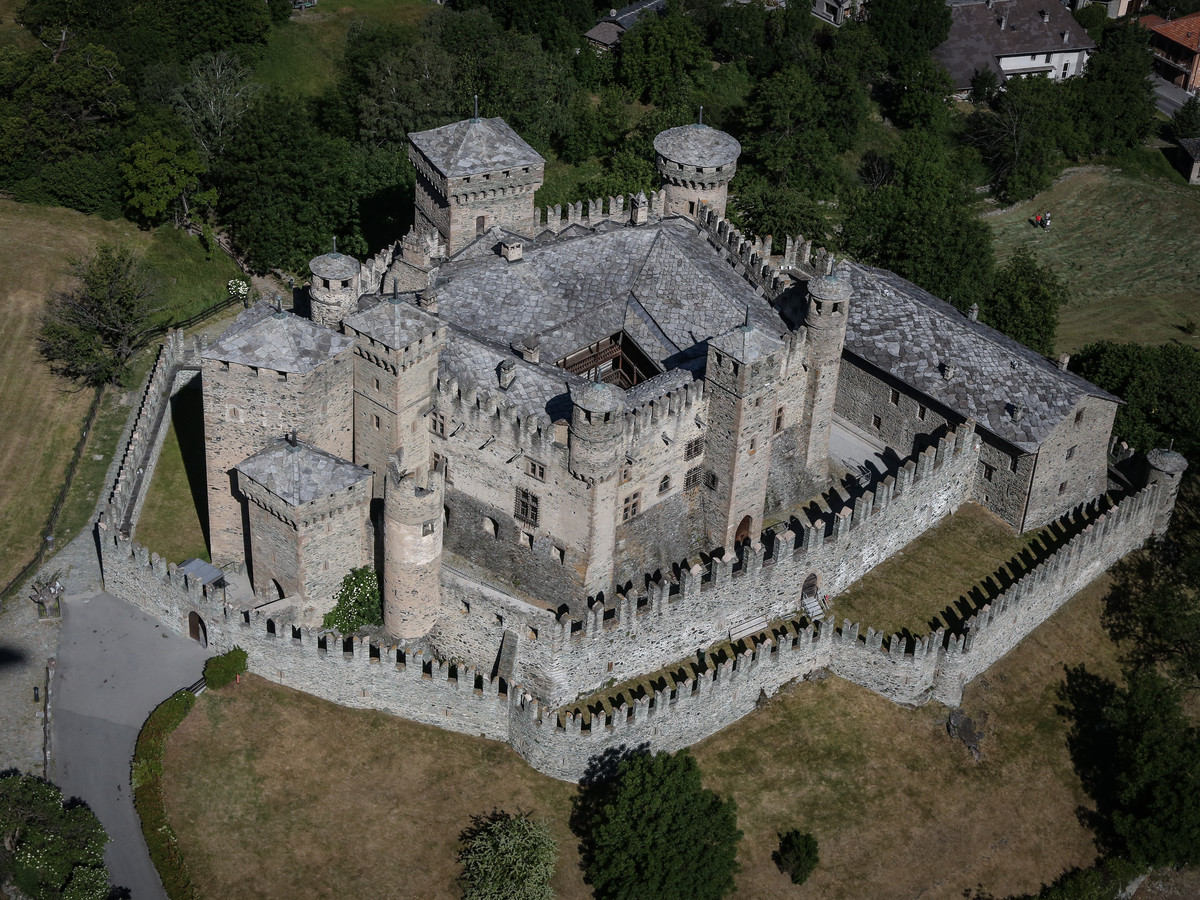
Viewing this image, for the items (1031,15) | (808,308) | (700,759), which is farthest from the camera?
(1031,15)

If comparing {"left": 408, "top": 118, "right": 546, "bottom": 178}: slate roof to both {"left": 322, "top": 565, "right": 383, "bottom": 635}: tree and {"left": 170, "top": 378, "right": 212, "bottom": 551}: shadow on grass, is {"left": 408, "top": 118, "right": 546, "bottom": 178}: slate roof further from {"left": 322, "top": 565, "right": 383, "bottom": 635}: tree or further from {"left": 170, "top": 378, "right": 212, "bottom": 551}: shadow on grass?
{"left": 322, "top": 565, "right": 383, "bottom": 635}: tree

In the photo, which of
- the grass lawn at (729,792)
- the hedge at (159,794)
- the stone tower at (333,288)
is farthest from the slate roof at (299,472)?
the hedge at (159,794)

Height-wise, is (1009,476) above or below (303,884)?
above

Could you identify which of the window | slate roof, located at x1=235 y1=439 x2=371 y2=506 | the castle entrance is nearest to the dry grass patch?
the window

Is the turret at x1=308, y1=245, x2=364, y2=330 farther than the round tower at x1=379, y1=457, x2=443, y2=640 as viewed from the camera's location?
Yes

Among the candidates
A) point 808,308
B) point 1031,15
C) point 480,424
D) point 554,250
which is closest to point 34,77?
point 554,250

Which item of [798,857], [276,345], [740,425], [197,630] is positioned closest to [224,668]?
[197,630]

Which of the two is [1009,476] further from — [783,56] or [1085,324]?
[783,56]

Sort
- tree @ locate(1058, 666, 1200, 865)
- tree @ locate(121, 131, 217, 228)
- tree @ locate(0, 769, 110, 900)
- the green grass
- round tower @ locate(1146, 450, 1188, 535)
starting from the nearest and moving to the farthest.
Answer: tree @ locate(0, 769, 110, 900) → tree @ locate(1058, 666, 1200, 865) → round tower @ locate(1146, 450, 1188, 535) → tree @ locate(121, 131, 217, 228) → the green grass
